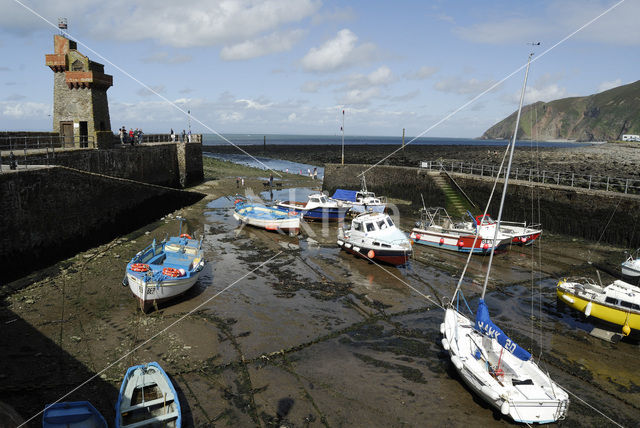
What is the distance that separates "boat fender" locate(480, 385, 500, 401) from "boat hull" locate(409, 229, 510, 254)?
13.4m

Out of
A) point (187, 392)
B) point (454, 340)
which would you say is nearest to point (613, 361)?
point (454, 340)

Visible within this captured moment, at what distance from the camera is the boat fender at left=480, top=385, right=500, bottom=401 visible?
9016 mm

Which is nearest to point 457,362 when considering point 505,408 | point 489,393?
point 489,393

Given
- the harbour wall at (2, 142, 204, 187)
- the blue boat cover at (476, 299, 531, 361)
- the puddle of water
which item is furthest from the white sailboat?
the puddle of water

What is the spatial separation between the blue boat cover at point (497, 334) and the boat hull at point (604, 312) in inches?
181

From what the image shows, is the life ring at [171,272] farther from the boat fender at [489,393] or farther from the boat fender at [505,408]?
the boat fender at [505,408]

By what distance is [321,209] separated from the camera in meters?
29.4

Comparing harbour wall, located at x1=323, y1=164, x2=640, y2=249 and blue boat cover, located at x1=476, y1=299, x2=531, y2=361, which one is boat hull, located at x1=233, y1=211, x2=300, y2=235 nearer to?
harbour wall, located at x1=323, y1=164, x2=640, y2=249

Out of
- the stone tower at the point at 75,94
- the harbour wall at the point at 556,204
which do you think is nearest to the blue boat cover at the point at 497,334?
the harbour wall at the point at 556,204

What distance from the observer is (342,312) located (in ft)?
48.9

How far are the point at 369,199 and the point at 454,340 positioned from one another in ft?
69.5

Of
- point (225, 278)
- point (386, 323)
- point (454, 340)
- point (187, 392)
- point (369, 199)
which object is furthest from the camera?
point (369, 199)

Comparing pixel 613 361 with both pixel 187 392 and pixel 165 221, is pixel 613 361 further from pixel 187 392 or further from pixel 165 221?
pixel 165 221

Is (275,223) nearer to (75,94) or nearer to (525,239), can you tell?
(525,239)
